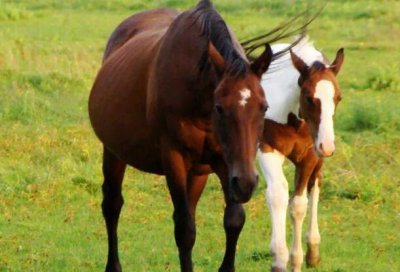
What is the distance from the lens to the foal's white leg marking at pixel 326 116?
Answer: 6.82 metres

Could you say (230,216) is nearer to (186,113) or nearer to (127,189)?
(186,113)

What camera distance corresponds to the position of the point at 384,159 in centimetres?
1114

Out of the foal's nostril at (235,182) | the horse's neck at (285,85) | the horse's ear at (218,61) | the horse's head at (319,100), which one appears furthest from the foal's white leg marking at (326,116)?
the foal's nostril at (235,182)

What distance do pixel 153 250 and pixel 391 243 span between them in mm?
1962

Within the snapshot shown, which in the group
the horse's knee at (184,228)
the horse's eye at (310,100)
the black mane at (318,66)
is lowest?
the horse's knee at (184,228)

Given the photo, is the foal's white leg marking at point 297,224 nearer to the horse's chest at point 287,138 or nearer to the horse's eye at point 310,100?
the horse's chest at point 287,138

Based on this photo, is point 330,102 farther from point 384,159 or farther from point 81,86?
point 81,86

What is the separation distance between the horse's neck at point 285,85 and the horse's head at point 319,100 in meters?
0.19

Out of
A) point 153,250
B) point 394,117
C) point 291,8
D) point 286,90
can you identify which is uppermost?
point 286,90

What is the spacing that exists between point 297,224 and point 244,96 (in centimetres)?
273

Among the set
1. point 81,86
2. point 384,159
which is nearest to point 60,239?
point 384,159

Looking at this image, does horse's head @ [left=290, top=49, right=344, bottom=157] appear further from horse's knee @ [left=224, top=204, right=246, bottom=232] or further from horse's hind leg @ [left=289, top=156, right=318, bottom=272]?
horse's knee @ [left=224, top=204, right=246, bottom=232]

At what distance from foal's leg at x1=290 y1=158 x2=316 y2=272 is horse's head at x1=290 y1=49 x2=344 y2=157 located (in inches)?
19.7

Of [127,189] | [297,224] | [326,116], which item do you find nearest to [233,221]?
[326,116]
